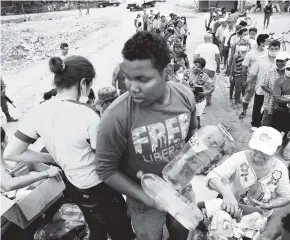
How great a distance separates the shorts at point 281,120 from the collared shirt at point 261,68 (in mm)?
744

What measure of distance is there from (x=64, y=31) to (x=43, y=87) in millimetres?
14127

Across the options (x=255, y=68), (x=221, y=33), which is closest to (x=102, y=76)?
(x=221, y=33)

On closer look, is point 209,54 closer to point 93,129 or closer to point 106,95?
point 106,95

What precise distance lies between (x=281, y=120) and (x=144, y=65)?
3.83 m

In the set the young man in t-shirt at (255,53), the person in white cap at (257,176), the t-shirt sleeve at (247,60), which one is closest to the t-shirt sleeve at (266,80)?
the young man in t-shirt at (255,53)

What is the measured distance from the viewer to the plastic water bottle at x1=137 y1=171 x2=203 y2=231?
174 cm

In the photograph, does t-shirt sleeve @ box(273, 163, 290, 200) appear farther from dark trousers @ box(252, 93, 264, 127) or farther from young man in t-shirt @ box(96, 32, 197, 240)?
dark trousers @ box(252, 93, 264, 127)

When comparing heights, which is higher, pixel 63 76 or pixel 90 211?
pixel 63 76

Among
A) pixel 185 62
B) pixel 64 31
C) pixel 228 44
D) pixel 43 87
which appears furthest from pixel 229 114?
pixel 64 31

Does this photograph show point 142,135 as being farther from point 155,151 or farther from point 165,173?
point 165,173

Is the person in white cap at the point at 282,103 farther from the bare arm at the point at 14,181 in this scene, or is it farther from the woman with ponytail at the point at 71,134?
the bare arm at the point at 14,181

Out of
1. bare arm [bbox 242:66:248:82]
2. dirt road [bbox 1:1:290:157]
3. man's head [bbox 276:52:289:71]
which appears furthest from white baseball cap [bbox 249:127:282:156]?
bare arm [bbox 242:66:248:82]

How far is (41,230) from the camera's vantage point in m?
2.87

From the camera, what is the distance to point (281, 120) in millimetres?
4617
